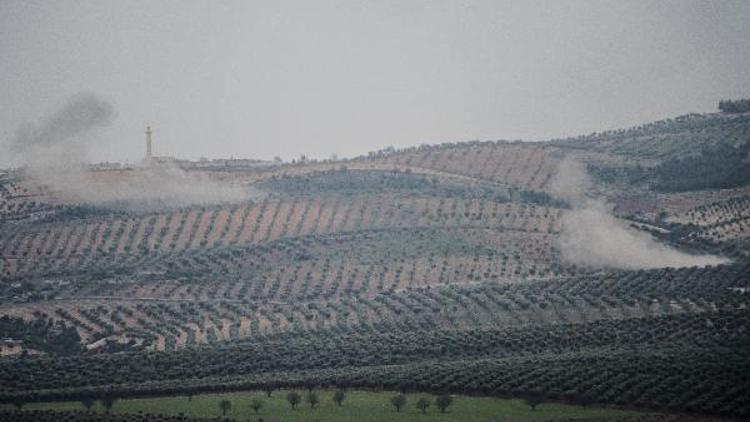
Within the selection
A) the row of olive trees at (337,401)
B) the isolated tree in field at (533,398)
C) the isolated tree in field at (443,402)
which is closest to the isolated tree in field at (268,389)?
the row of olive trees at (337,401)

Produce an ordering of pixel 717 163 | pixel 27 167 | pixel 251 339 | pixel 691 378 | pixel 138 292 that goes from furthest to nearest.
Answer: pixel 27 167 < pixel 717 163 < pixel 138 292 < pixel 251 339 < pixel 691 378

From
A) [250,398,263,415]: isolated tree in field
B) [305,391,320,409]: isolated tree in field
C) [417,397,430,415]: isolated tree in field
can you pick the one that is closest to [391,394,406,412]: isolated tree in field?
[417,397,430,415]: isolated tree in field

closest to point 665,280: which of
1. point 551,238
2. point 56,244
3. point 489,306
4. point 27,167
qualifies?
point 489,306

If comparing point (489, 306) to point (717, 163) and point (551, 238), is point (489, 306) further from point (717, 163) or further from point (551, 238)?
point (717, 163)

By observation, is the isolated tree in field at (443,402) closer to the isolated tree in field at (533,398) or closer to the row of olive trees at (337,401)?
the row of olive trees at (337,401)

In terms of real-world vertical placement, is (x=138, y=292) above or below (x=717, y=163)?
below

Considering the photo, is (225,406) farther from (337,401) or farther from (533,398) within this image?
(533,398)

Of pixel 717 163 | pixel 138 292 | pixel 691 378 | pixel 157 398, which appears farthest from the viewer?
pixel 717 163
